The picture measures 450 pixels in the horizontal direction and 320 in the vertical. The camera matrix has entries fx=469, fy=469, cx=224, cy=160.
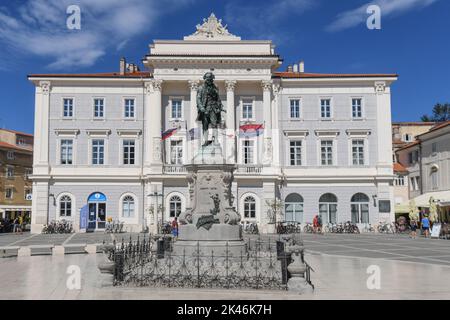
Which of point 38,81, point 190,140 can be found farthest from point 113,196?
point 38,81

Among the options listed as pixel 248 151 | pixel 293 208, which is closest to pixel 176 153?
pixel 248 151

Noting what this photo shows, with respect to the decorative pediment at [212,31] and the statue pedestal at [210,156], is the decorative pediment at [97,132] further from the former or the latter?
the statue pedestal at [210,156]

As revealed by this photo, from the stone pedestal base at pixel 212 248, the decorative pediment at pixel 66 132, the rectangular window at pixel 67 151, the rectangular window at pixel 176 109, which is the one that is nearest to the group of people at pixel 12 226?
the rectangular window at pixel 67 151

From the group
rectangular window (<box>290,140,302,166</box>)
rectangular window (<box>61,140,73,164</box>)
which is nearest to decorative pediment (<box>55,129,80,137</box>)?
rectangular window (<box>61,140,73,164</box>)

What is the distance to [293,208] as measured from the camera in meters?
42.3

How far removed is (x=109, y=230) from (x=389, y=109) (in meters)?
27.2

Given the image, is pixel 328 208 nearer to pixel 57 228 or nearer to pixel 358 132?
pixel 358 132

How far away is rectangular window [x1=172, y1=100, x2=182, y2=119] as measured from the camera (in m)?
43.3

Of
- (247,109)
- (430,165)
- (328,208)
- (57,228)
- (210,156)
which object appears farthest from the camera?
(430,165)

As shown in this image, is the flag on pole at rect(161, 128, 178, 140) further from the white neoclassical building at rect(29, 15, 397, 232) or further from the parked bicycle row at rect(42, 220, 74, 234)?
the parked bicycle row at rect(42, 220, 74, 234)

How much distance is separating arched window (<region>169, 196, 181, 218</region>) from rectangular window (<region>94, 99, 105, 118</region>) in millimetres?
10200

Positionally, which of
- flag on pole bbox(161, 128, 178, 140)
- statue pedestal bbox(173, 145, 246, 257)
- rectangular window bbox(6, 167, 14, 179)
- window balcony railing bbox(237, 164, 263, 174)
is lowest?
statue pedestal bbox(173, 145, 246, 257)

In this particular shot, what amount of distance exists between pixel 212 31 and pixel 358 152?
17.5 m

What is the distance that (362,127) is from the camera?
43031mm
